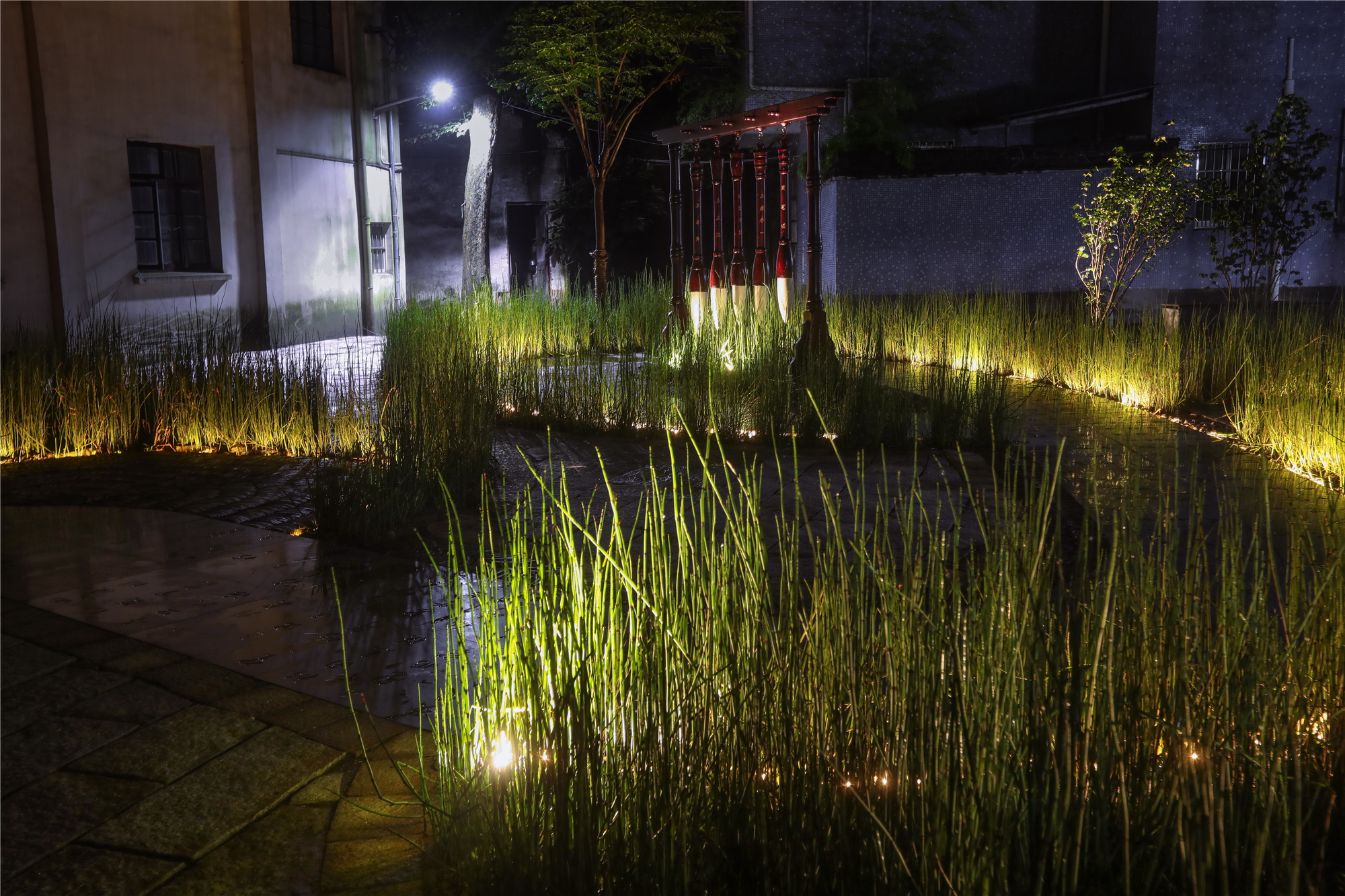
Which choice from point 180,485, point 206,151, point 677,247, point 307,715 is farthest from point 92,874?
point 206,151

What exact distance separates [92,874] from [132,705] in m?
0.75

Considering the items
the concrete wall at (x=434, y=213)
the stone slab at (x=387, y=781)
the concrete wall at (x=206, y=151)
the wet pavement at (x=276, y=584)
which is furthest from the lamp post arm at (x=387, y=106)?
the stone slab at (x=387, y=781)

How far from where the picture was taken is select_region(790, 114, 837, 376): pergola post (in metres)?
6.79

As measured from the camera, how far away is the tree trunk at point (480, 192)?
48.7 feet

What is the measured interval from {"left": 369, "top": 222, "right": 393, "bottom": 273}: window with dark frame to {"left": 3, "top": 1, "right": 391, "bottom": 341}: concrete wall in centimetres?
46

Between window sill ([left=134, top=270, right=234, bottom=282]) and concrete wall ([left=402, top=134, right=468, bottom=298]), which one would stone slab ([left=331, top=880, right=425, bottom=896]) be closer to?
window sill ([left=134, top=270, right=234, bottom=282])

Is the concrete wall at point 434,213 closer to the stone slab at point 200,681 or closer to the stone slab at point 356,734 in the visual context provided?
the stone slab at point 200,681

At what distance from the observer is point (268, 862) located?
1.96 metres

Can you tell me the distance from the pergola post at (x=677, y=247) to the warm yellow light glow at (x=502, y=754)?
6614 millimetres

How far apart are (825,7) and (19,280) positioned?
32.5 feet

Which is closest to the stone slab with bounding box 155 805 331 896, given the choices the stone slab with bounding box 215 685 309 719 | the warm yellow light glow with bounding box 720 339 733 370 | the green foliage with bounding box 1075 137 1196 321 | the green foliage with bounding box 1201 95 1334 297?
the stone slab with bounding box 215 685 309 719

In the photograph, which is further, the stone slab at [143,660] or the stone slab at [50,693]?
the stone slab at [143,660]

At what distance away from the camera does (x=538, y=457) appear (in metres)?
5.48

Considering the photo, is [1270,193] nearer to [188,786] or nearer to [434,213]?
[188,786]
